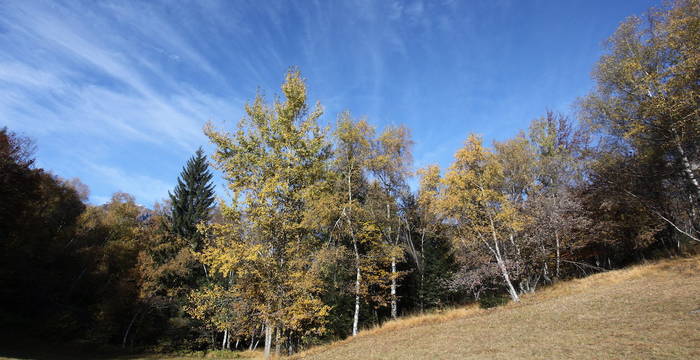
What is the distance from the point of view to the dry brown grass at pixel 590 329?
7738 mm

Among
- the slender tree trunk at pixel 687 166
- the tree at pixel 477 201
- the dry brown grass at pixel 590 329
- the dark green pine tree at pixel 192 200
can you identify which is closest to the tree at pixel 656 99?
the slender tree trunk at pixel 687 166

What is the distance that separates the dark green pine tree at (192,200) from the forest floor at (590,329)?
23992 mm

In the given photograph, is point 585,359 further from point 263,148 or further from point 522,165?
point 522,165

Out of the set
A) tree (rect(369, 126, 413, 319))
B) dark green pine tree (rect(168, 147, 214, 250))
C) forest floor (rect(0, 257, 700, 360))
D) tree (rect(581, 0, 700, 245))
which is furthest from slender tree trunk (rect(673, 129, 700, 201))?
dark green pine tree (rect(168, 147, 214, 250))

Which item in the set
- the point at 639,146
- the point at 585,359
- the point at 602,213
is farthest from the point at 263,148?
the point at 602,213

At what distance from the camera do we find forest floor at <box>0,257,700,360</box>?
25.4 ft

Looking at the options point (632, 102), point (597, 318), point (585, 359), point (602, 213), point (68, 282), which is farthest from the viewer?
point (68, 282)

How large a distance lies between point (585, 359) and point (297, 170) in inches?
418

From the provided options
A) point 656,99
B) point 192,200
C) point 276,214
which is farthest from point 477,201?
point 192,200

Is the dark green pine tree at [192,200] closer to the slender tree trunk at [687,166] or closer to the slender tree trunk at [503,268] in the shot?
the slender tree trunk at [503,268]

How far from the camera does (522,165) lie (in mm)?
26234

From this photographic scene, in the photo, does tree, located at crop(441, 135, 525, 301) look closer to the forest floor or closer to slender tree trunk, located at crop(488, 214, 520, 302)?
slender tree trunk, located at crop(488, 214, 520, 302)

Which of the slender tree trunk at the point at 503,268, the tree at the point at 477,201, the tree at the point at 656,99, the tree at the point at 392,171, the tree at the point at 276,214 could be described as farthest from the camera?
the tree at the point at 392,171

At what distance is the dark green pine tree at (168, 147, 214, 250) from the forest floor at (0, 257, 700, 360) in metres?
24.0
